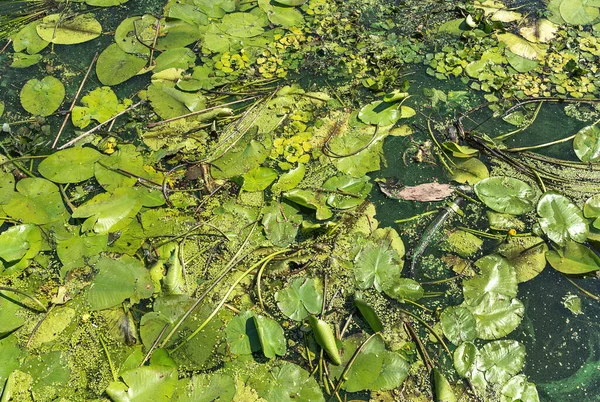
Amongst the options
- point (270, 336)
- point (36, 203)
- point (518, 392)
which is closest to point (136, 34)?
point (36, 203)

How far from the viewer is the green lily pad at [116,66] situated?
10.5 ft

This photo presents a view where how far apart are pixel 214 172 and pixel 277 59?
0.94 m

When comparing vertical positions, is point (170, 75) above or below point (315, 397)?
above

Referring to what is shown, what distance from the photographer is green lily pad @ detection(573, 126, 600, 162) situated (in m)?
2.71

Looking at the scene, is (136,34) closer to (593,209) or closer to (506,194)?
(506,194)

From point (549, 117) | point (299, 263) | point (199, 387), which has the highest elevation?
point (549, 117)

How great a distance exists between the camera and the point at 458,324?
2.19 m

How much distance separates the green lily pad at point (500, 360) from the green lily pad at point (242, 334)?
902mm

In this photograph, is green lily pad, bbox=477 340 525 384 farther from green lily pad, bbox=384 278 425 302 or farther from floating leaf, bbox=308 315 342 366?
floating leaf, bbox=308 315 342 366

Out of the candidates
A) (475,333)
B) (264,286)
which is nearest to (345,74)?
(264,286)

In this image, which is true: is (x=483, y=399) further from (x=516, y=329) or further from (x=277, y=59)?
→ (x=277, y=59)

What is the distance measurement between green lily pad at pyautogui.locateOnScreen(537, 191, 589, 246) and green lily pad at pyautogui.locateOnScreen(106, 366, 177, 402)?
176 cm

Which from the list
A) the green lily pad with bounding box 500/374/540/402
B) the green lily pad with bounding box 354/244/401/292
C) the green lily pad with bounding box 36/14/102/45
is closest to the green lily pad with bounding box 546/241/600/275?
the green lily pad with bounding box 500/374/540/402

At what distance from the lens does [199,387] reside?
82.2 inches
